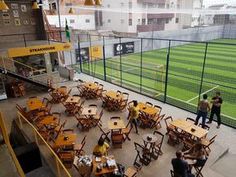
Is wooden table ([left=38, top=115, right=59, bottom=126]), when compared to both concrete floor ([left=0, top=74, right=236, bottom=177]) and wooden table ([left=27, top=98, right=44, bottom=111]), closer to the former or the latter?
concrete floor ([left=0, top=74, right=236, bottom=177])

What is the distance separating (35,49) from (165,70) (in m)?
12.0

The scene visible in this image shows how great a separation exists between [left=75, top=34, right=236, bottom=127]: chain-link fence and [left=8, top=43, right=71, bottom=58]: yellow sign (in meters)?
3.23

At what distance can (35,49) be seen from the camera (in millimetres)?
15109

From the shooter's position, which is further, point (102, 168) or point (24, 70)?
point (24, 70)

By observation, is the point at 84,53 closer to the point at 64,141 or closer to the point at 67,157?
the point at 64,141

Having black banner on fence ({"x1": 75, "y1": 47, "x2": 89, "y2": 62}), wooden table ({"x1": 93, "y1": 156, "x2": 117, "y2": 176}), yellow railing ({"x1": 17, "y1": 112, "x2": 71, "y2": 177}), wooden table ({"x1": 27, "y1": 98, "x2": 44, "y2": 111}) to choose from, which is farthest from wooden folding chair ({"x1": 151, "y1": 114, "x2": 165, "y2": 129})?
black banner on fence ({"x1": 75, "y1": 47, "x2": 89, "y2": 62})

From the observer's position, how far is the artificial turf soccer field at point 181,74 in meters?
16.6

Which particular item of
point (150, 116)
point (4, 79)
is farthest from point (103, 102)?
point (4, 79)

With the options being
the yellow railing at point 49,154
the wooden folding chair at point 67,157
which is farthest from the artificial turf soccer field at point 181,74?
the yellow railing at point 49,154

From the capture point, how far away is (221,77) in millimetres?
22656

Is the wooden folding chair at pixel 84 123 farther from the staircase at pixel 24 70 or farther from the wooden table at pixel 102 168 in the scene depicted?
the staircase at pixel 24 70

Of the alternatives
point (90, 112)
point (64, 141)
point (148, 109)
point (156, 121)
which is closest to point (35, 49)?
point (90, 112)

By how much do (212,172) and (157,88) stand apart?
→ 10.6m

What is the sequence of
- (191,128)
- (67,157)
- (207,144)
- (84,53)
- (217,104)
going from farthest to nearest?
1. (84,53)
2. (217,104)
3. (191,128)
4. (207,144)
5. (67,157)
